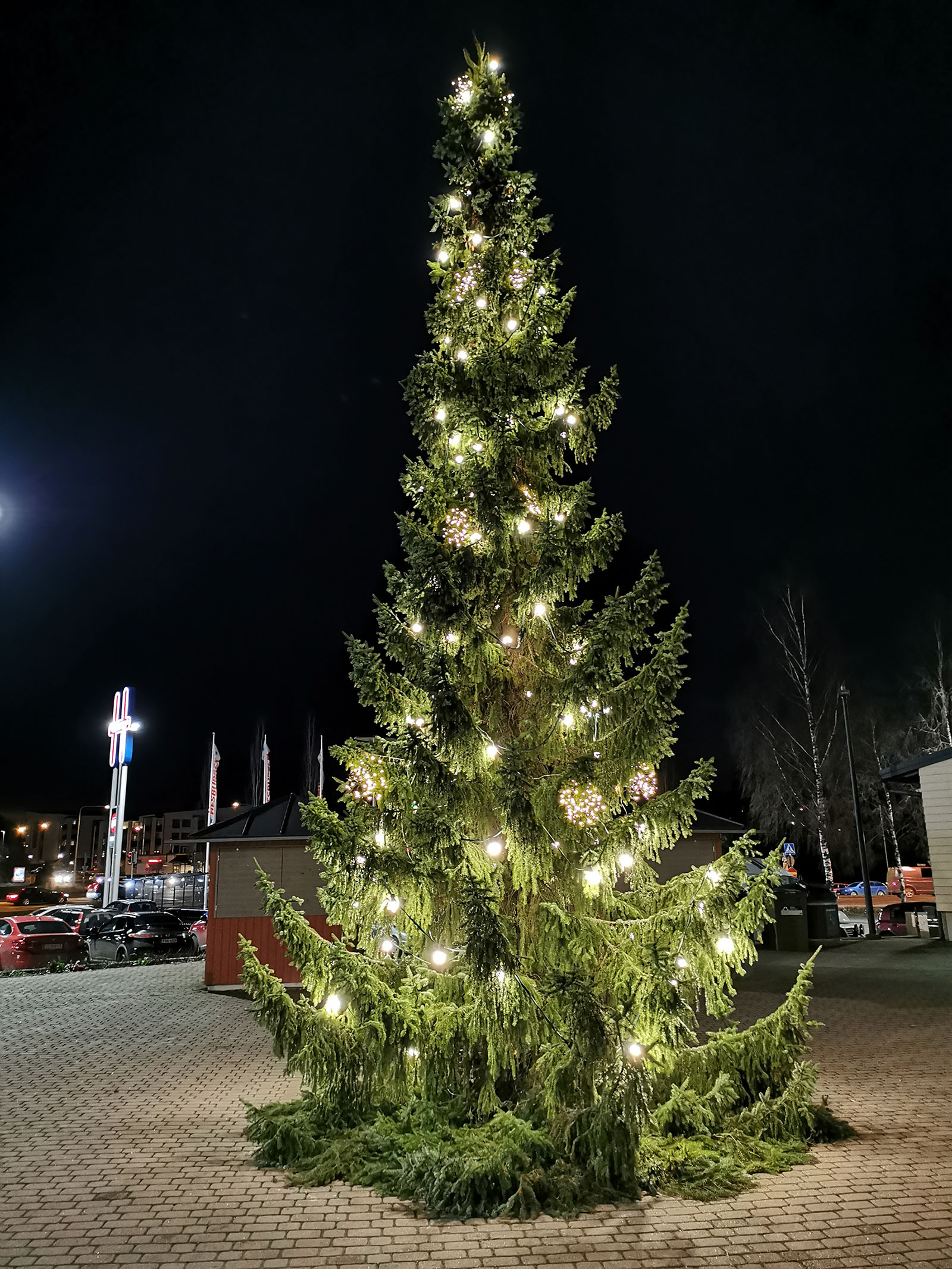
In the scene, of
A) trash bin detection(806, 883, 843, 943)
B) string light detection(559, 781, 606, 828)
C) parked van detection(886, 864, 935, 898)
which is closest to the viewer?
string light detection(559, 781, 606, 828)

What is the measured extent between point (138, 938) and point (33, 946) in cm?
271

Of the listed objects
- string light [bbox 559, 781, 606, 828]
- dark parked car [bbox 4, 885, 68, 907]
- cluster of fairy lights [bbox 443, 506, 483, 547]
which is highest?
cluster of fairy lights [bbox 443, 506, 483, 547]

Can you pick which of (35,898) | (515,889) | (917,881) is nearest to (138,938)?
(515,889)

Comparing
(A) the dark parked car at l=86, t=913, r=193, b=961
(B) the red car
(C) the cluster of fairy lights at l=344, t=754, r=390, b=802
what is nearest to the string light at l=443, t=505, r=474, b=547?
(C) the cluster of fairy lights at l=344, t=754, r=390, b=802

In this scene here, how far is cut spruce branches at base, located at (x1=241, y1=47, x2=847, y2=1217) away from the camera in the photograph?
20.1ft

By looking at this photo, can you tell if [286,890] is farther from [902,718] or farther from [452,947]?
[902,718]

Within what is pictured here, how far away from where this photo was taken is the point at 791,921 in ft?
73.0

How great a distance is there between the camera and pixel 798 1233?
5.19m

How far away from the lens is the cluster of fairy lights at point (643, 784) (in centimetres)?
720

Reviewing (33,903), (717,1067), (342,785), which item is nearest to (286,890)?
(342,785)

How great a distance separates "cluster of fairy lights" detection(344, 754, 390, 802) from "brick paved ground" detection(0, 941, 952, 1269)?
2.74 m

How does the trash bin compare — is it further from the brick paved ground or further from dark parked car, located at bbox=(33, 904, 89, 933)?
dark parked car, located at bbox=(33, 904, 89, 933)

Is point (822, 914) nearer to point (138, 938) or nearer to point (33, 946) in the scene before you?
point (138, 938)

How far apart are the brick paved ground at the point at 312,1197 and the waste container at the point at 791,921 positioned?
11.3m
